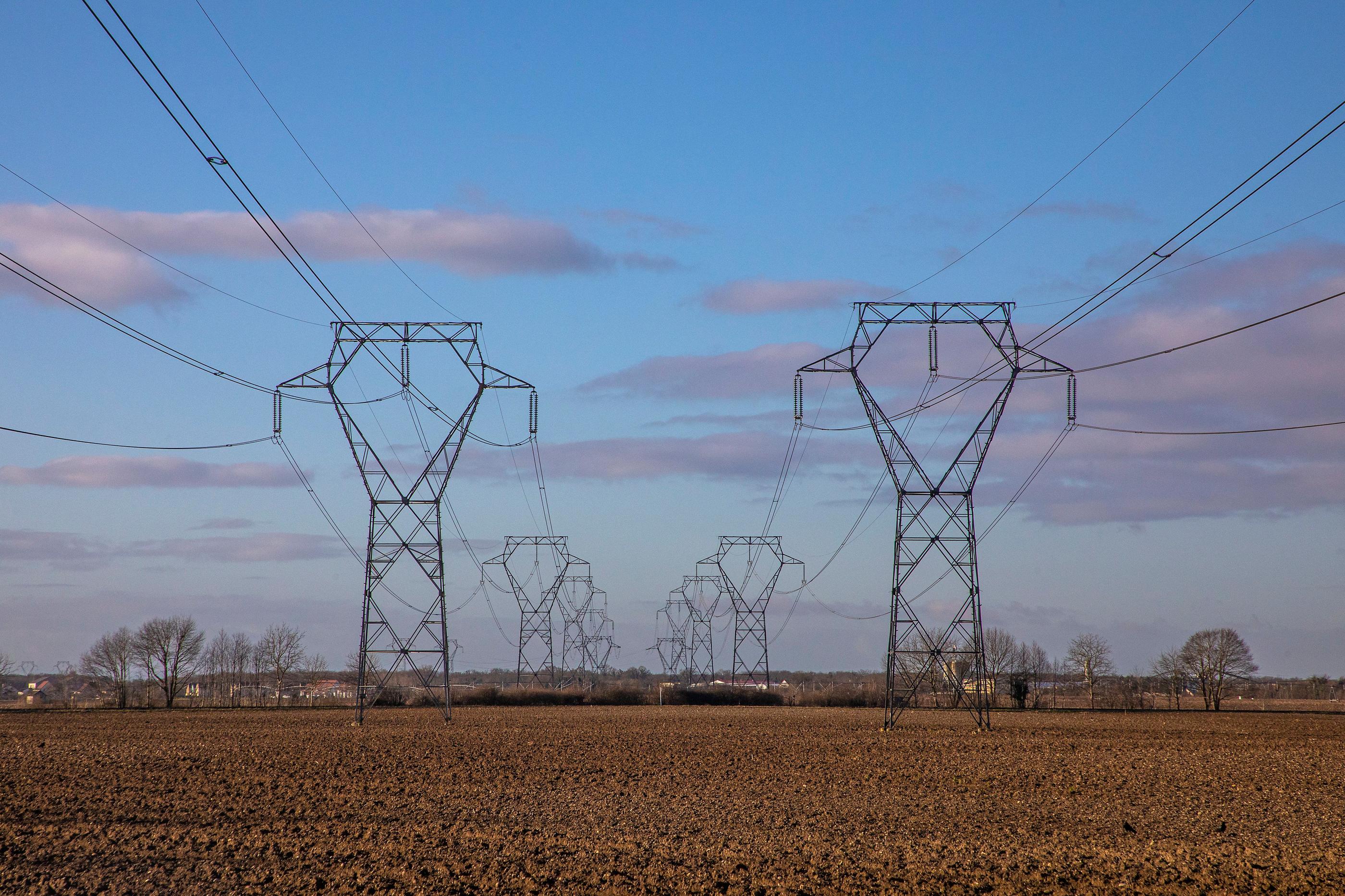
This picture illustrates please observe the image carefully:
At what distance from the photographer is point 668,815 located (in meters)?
19.4

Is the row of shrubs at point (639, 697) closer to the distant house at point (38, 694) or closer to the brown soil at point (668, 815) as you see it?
the brown soil at point (668, 815)

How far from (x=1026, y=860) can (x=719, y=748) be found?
1854 centimetres

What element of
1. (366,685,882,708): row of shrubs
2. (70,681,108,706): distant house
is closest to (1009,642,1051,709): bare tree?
(366,685,882,708): row of shrubs

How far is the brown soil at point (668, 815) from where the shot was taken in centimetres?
1423

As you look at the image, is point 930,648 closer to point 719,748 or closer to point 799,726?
point 719,748

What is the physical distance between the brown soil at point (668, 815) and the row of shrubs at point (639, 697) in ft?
130

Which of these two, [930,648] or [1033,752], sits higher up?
[930,648]

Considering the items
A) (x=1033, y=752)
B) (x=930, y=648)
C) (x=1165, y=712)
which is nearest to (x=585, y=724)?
(x=930, y=648)

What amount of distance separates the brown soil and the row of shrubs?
39640 millimetres

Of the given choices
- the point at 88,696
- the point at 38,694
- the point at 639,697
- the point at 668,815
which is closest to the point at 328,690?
the point at 88,696

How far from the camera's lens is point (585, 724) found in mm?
47125

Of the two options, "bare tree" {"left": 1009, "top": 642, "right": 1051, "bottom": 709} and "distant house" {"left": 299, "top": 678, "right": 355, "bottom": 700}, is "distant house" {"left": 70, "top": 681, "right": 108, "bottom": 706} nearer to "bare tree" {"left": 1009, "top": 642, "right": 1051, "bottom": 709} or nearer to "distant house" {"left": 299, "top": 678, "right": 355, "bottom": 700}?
"distant house" {"left": 299, "top": 678, "right": 355, "bottom": 700}

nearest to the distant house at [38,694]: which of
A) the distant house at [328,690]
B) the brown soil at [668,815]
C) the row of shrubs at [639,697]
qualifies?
the distant house at [328,690]

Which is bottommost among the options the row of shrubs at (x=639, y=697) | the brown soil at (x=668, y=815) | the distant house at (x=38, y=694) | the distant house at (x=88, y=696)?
the distant house at (x=38, y=694)
